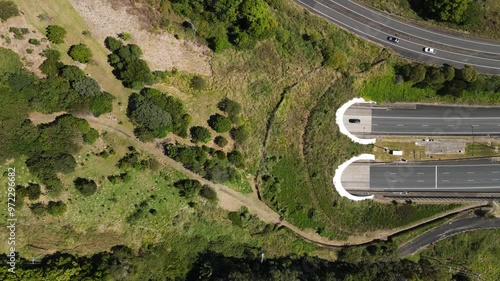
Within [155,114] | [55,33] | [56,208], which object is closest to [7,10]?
[55,33]

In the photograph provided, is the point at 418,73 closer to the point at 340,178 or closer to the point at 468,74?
the point at 468,74

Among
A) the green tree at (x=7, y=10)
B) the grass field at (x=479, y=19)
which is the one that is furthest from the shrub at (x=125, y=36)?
the grass field at (x=479, y=19)

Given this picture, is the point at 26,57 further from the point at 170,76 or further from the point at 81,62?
the point at 170,76

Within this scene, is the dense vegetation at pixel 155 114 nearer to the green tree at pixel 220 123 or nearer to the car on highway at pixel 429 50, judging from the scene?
the green tree at pixel 220 123

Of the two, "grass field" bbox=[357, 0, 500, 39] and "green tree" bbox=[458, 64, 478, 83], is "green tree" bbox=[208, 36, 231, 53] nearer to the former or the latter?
"grass field" bbox=[357, 0, 500, 39]

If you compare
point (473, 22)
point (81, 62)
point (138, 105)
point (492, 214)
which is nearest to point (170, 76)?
point (138, 105)

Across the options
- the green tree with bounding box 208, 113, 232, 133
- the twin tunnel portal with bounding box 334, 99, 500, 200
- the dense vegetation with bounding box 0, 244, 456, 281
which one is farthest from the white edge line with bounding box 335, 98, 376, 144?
the dense vegetation with bounding box 0, 244, 456, 281

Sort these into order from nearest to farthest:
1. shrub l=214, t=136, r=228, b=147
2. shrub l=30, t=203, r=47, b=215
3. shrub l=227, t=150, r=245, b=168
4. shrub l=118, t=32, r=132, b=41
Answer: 1. shrub l=30, t=203, r=47, b=215
2. shrub l=118, t=32, r=132, b=41
3. shrub l=214, t=136, r=228, b=147
4. shrub l=227, t=150, r=245, b=168
